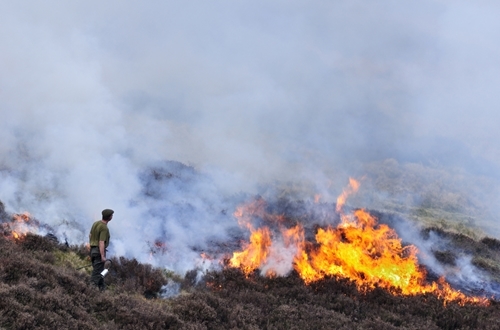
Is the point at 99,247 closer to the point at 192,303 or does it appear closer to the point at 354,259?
A: the point at 192,303

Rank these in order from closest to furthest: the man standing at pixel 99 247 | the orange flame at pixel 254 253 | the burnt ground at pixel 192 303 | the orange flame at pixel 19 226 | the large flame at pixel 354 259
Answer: the burnt ground at pixel 192 303
the man standing at pixel 99 247
the orange flame at pixel 19 226
the large flame at pixel 354 259
the orange flame at pixel 254 253

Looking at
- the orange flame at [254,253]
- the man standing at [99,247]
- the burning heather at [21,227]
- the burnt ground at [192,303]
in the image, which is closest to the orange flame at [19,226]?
the burning heather at [21,227]

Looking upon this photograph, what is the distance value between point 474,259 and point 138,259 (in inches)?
488

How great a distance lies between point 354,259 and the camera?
515 inches

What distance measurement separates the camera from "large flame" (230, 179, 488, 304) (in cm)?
1227

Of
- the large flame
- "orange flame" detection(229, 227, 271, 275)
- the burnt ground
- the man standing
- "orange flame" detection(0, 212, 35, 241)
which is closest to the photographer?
the burnt ground

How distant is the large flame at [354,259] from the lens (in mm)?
12266

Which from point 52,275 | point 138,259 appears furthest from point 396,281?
point 52,275

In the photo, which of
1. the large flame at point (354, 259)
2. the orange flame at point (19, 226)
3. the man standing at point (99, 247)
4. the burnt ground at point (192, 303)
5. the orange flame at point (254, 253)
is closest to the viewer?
the burnt ground at point (192, 303)

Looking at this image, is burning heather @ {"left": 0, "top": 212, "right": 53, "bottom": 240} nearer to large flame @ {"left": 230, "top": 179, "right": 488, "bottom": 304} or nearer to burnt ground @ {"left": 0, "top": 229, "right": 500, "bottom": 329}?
burnt ground @ {"left": 0, "top": 229, "right": 500, "bottom": 329}

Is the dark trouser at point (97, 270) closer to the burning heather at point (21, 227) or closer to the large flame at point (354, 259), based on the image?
the burning heather at point (21, 227)

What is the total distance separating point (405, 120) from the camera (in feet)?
227

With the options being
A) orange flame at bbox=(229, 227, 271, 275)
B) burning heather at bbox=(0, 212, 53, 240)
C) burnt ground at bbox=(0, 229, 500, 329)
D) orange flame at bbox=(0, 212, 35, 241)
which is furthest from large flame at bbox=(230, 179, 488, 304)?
orange flame at bbox=(0, 212, 35, 241)

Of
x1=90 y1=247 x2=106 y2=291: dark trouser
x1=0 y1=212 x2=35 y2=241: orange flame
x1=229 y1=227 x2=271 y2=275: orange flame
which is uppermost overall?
x1=229 y1=227 x2=271 y2=275: orange flame
